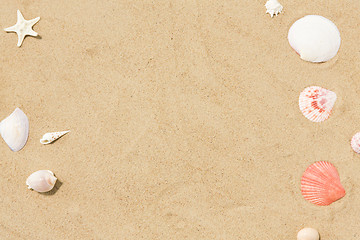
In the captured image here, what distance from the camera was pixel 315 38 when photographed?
109 inches

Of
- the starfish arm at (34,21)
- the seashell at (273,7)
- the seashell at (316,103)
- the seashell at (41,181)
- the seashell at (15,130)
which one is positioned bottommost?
the seashell at (41,181)

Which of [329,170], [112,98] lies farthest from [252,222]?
[112,98]

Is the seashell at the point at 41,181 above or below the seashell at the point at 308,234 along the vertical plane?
above

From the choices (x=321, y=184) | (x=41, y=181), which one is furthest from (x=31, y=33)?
(x=321, y=184)

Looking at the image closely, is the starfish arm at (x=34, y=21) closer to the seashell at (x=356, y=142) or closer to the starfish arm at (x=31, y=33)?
the starfish arm at (x=31, y=33)

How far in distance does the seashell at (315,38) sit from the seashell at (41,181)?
238cm

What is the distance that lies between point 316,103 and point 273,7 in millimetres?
897

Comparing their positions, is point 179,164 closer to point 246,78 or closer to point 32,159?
point 246,78

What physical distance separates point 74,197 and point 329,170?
2.21 m

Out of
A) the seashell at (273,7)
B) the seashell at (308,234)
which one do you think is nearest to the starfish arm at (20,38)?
the seashell at (273,7)

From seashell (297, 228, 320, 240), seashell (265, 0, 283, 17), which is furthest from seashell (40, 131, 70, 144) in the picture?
seashell (297, 228, 320, 240)

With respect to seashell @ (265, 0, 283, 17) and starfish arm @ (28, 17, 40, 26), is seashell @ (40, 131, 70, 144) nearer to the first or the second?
starfish arm @ (28, 17, 40, 26)

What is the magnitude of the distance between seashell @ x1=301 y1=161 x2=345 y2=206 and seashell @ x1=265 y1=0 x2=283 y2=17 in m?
1.35

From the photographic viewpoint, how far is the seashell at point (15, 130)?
2857 millimetres
